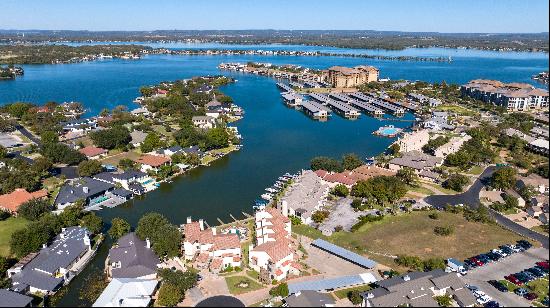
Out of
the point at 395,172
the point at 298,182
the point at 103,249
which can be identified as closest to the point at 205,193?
the point at 298,182

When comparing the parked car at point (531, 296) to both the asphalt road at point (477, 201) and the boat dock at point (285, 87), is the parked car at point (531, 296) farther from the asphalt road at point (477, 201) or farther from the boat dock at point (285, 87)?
the boat dock at point (285, 87)

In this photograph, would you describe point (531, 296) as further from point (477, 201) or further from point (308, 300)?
point (477, 201)

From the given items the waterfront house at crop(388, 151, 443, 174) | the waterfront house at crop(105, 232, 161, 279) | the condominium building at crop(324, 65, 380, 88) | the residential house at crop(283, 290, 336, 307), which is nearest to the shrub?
the residential house at crop(283, 290, 336, 307)

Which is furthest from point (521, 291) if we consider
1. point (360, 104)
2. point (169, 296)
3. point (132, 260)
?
point (360, 104)

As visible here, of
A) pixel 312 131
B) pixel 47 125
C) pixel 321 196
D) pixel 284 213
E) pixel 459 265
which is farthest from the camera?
pixel 312 131

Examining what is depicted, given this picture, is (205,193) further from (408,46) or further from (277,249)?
(408,46)

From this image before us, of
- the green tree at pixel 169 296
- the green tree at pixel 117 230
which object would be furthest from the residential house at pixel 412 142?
the green tree at pixel 169 296
